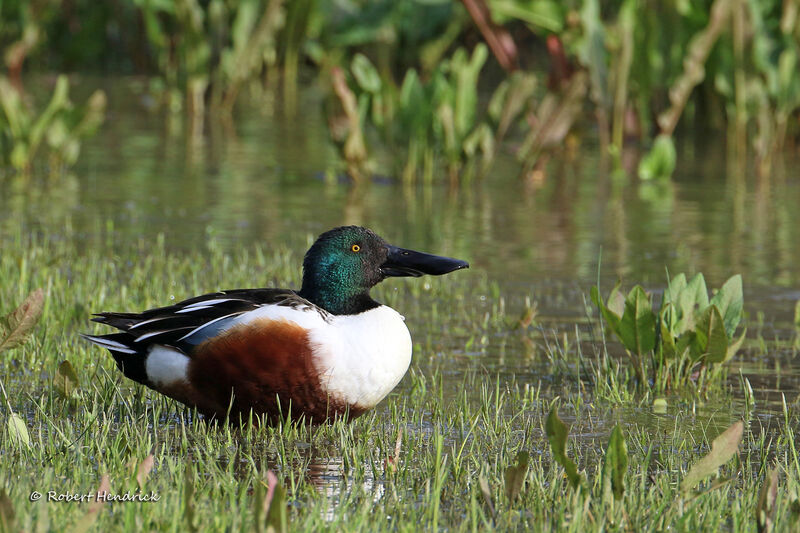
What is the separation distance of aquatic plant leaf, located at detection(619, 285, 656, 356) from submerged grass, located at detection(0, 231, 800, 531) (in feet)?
0.75

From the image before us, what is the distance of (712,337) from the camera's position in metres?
4.58

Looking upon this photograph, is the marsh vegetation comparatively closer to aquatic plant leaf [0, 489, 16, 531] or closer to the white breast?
aquatic plant leaf [0, 489, 16, 531]

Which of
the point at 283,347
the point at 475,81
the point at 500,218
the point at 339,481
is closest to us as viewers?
the point at 339,481

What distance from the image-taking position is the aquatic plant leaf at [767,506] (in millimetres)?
2986

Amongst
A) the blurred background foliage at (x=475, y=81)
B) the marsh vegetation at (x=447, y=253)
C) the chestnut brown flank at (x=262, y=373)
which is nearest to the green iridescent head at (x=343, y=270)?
the chestnut brown flank at (x=262, y=373)

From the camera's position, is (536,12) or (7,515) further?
(536,12)

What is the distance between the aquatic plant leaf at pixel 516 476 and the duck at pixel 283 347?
717mm

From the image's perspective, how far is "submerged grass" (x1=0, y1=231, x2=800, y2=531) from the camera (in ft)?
10.00

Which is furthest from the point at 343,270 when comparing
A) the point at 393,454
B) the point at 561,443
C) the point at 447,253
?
the point at 447,253

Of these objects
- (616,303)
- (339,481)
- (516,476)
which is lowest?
(339,481)

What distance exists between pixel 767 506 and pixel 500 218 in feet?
19.4

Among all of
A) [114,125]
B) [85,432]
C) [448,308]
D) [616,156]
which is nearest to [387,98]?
[616,156]

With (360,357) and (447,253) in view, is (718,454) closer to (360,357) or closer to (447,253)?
(360,357)

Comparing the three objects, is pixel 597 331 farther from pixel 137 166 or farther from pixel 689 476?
pixel 137 166
